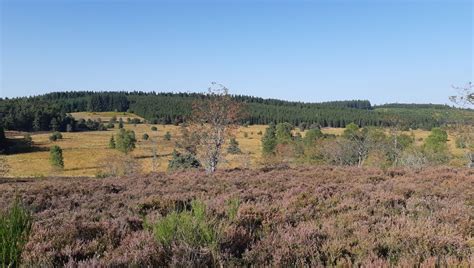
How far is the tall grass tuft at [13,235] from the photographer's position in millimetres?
3136

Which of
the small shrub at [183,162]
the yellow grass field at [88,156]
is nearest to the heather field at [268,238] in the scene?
the small shrub at [183,162]

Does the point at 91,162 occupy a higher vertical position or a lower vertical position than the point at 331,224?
lower

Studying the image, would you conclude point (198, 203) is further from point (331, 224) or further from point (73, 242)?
point (331, 224)

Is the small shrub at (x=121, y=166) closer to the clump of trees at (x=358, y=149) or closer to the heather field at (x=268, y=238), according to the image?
the clump of trees at (x=358, y=149)

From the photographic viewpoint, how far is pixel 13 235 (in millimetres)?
3221

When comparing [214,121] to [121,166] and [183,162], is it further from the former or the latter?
[121,166]

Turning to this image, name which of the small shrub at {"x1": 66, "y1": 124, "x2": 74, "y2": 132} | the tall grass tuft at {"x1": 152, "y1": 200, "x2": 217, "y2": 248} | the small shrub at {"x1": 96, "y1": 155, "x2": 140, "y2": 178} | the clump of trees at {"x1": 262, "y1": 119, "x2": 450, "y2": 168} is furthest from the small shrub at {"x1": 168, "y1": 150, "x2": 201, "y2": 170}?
the small shrub at {"x1": 66, "y1": 124, "x2": 74, "y2": 132}

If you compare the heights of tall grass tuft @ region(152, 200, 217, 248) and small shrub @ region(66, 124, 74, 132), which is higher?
tall grass tuft @ region(152, 200, 217, 248)

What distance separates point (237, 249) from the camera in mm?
4562

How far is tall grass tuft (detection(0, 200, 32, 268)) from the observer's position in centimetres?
314

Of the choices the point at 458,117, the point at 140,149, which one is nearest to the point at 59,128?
the point at 140,149

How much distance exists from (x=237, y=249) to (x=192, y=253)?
71 centimetres

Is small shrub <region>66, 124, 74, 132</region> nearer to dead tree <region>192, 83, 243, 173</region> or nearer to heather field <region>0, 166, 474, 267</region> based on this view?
dead tree <region>192, 83, 243, 173</region>

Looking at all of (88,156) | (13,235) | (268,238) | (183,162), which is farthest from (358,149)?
(88,156)
